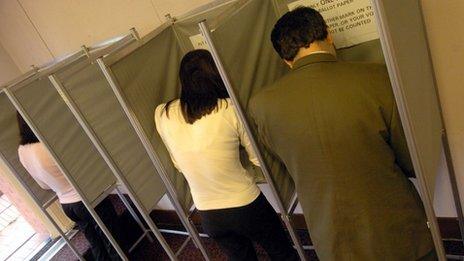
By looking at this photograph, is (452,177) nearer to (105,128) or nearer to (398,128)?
(398,128)

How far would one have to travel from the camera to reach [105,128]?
71.6 inches

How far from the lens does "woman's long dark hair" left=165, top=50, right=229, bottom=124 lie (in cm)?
142

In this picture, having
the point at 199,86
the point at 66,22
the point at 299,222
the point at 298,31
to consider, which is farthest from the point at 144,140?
the point at 66,22

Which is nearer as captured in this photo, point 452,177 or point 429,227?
point 429,227

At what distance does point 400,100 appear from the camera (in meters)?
0.95

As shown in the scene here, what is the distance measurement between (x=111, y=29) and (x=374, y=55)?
1.72m

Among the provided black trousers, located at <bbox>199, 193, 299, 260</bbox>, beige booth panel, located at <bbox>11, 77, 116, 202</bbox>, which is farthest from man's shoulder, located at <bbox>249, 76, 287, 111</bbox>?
beige booth panel, located at <bbox>11, 77, 116, 202</bbox>

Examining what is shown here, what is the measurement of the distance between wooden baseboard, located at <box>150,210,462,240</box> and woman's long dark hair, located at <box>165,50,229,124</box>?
2.63ft

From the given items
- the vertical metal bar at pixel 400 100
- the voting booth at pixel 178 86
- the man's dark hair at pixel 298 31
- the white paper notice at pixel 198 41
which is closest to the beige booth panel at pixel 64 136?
the voting booth at pixel 178 86

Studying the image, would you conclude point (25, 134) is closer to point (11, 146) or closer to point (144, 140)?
point (11, 146)

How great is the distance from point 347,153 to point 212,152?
0.56 metres

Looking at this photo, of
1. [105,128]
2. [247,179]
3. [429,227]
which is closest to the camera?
[429,227]

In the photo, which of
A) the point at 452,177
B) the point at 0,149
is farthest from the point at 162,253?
the point at 452,177

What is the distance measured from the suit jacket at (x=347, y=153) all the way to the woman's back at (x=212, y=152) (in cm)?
17
